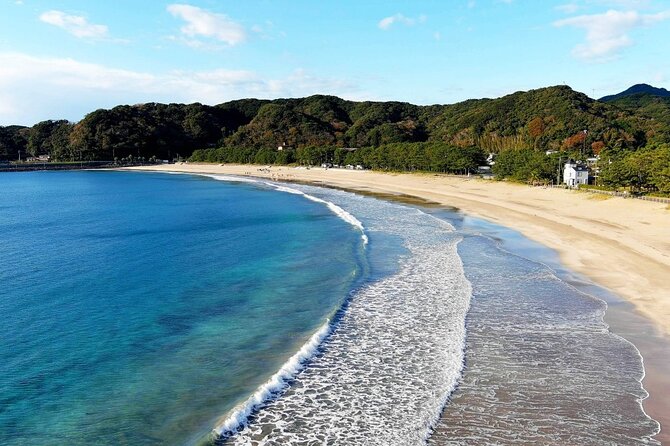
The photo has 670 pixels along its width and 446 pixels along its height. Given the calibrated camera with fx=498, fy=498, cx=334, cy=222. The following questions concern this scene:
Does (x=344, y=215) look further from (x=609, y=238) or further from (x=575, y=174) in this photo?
(x=575, y=174)

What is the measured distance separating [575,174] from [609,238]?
30.3 m

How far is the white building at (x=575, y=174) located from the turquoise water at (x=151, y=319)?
33.6 m

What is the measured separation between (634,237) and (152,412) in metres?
28.5

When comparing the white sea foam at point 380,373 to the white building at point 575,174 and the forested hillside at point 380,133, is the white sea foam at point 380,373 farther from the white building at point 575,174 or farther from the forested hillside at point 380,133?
the forested hillside at point 380,133

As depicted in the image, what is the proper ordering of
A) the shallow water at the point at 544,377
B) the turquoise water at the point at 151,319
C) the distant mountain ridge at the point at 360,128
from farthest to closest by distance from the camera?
1. the distant mountain ridge at the point at 360,128
2. the turquoise water at the point at 151,319
3. the shallow water at the point at 544,377

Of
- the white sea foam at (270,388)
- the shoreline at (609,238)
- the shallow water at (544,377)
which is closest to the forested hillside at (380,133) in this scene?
the shoreline at (609,238)

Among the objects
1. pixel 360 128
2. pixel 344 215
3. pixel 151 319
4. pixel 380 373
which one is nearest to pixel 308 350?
pixel 380 373

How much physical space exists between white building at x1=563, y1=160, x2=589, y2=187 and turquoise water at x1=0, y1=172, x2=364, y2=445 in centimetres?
3359

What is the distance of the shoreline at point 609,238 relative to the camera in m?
14.5

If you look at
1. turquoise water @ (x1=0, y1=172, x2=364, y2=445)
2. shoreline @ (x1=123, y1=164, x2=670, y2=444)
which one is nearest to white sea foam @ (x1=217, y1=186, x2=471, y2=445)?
turquoise water @ (x1=0, y1=172, x2=364, y2=445)

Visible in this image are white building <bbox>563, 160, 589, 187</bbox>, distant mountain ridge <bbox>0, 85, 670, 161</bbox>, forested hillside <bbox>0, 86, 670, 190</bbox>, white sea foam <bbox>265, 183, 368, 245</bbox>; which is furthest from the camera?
distant mountain ridge <bbox>0, 85, 670, 161</bbox>

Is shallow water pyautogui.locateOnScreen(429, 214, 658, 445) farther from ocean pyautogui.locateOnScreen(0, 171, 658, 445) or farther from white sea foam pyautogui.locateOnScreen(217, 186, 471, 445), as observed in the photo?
white sea foam pyautogui.locateOnScreen(217, 186, 471, 445)

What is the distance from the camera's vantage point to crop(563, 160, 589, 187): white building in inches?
2231

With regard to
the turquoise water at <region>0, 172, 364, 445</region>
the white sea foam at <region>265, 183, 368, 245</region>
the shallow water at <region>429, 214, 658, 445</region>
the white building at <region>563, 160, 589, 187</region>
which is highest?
the white building at <region>563, 160, 589, 187</region>
